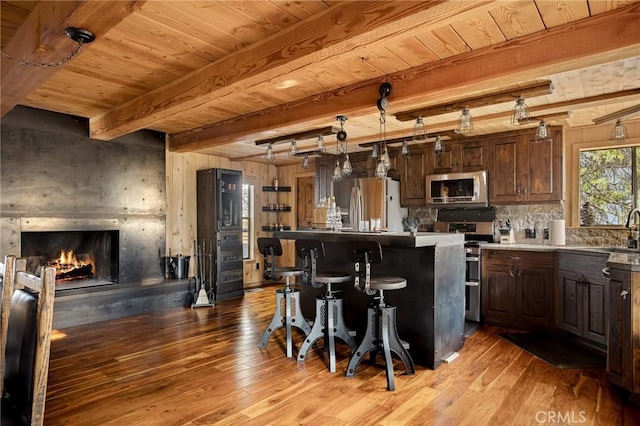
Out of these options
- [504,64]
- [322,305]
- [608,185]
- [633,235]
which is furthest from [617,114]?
[322,305]

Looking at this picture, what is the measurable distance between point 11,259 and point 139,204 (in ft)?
11.9

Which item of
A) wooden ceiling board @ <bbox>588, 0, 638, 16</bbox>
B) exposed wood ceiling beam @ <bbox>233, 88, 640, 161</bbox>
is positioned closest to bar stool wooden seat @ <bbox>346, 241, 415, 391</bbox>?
wooden ceiling board @ <bbox>588, 0, 638, 16</bbox>

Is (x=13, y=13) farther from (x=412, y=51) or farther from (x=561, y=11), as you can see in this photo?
(x=561, y=11)

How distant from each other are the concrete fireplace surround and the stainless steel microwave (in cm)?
370

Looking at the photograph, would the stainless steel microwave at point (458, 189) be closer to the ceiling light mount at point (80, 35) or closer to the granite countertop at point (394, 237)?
the granite countertop at point (394, 237)

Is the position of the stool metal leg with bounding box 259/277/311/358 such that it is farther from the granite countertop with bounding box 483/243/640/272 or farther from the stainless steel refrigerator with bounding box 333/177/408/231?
the granite countertop with bounding box 483/243/640/272

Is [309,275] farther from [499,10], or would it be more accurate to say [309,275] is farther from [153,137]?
[153,137]

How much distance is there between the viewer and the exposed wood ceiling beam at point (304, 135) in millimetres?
4625

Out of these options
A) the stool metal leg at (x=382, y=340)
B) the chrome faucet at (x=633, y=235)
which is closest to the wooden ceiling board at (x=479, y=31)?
the stool metal leg at (x=382, y=340)

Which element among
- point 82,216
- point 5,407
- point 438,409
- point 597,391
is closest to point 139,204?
point 82,216

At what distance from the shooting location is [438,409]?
8.21 ft

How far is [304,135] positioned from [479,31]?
2.76 m

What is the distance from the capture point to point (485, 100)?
3482mm

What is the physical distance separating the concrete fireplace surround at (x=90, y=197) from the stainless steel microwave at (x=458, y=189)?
370 centimetres
